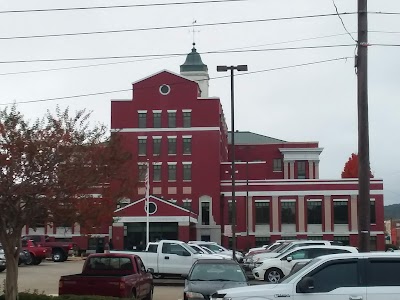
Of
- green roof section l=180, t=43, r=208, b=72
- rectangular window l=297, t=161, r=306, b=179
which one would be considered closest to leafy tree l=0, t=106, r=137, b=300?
rectangular window l=297, t=161, r=306, b=179

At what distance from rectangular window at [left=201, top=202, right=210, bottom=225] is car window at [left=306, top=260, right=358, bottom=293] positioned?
64.5 m

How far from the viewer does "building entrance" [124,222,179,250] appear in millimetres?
69375

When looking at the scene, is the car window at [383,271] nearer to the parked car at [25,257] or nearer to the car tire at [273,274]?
the car tire at [273,274]

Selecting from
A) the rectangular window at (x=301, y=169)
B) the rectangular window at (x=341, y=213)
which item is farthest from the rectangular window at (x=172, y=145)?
the rectangular window at (x=301, y=169)

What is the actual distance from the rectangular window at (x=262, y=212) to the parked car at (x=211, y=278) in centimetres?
5785

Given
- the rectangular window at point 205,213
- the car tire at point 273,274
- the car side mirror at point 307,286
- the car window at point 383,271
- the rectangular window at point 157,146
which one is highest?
the rectangular window at point 157,146

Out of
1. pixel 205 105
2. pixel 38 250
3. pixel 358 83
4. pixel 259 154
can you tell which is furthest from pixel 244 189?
pixel 358 83

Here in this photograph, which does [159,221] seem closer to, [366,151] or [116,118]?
[116,118]

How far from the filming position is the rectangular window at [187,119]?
76875mm

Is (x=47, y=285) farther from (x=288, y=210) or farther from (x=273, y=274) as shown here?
(x=288, y=210)

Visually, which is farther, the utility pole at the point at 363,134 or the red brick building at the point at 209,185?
the red brick building at the point at 209,185

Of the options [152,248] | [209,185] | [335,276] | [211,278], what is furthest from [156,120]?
[335,276]

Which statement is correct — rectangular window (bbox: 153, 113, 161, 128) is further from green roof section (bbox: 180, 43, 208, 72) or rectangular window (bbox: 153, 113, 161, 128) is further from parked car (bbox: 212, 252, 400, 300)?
parked car (bbox: 212, 252, 400, 300)

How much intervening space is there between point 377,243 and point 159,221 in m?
24.8
